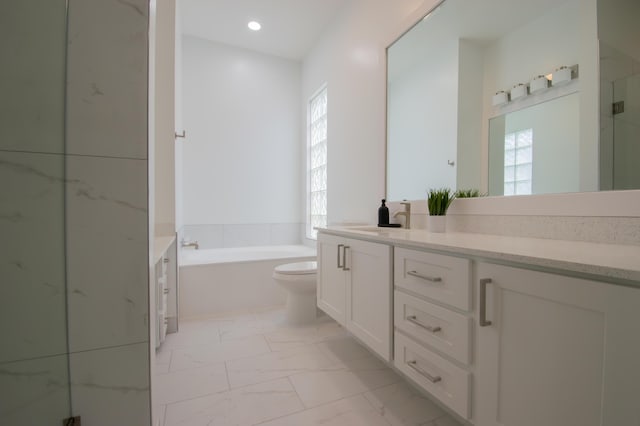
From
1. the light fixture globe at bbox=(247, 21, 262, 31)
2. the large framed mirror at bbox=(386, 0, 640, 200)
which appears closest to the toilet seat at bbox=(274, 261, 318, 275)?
the large framed mirror at bbox=(386, 0, 640, 200)

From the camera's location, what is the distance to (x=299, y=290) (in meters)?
2.26

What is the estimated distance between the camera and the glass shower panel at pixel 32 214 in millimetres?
707

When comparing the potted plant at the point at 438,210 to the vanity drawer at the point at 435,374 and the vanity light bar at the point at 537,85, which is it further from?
the vanity drawer at the point at 435,374

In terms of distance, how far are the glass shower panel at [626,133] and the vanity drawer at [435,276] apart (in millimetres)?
627

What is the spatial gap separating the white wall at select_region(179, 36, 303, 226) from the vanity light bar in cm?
272

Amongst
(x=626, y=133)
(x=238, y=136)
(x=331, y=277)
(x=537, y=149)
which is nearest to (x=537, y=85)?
(x=537, y=149)

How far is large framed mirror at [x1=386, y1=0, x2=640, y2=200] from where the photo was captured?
0.99 metres

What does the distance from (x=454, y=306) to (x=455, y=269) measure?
12 centimetres

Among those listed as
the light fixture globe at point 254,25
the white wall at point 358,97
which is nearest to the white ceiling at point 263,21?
the light fixture globe at point 254,25

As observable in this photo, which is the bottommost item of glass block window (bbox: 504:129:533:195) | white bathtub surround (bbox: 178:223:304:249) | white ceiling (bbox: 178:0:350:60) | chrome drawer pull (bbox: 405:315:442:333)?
chrome drawer pull (bbox: 405:315:442:333)

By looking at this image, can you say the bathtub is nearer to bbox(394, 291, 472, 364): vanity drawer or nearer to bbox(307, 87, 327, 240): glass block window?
bbox(307, 87, 327, 240): glass block window

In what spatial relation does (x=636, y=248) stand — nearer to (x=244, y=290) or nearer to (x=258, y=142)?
(x=244, y=290)

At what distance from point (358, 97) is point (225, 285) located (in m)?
2.00

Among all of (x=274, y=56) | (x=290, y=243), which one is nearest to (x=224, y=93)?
(x=274, y=56)
